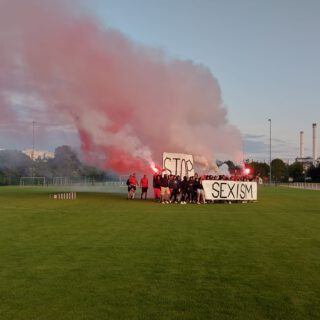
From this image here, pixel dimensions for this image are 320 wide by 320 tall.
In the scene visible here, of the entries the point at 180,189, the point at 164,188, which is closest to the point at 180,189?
the point at 180,189

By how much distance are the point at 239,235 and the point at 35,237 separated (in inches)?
220

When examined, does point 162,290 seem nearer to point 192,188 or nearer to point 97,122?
point 192,188

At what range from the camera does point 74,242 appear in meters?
12.4

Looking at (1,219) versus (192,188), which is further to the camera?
(192,188)

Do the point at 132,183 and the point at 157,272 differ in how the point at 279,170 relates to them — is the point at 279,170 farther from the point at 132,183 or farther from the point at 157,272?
the point at 157,272

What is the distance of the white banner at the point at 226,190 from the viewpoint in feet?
101

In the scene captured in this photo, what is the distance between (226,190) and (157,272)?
22.8 metres

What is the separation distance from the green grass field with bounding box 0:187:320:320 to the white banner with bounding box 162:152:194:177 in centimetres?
1774

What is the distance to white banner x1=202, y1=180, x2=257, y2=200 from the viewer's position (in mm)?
30750

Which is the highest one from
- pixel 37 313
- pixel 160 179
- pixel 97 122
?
pixel 97 122

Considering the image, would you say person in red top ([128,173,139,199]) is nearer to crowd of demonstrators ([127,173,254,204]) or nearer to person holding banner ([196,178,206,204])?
crowd of demonstrators ([127,173,254,204])

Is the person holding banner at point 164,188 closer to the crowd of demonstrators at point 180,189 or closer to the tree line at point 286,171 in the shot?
the crowd of demonstrators at point 180,189

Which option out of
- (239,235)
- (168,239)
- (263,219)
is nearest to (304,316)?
(168,239)

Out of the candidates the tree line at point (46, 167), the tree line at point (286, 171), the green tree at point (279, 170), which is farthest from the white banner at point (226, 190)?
the green tree at point (279, 170)
